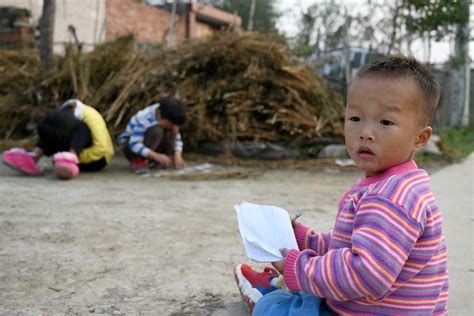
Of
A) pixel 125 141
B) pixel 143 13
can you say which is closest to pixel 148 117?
pixel 125 141

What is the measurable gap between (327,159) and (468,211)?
244 cm

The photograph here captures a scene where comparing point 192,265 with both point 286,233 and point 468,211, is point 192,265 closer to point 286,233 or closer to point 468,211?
point 286,233

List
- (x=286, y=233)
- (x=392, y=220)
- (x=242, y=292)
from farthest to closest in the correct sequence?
(x=242, y=292) < (x=286, y=233) < (x=392, y=220)

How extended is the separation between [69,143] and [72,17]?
6161 mm

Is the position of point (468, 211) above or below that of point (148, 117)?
below

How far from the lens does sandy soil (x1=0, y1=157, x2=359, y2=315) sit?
5.65 ft

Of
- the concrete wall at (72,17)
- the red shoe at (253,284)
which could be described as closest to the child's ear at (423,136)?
the red shoe at (253,284)

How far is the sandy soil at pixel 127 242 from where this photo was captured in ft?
→ 5.65

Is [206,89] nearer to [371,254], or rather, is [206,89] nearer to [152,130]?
[152,130]

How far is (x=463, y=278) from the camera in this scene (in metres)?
2.00

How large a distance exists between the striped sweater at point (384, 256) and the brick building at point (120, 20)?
227 inches

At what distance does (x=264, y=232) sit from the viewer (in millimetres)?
1373

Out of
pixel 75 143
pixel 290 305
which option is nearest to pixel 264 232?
pixel 290 305

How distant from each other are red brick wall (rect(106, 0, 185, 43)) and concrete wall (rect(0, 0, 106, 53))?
67 centimetres
